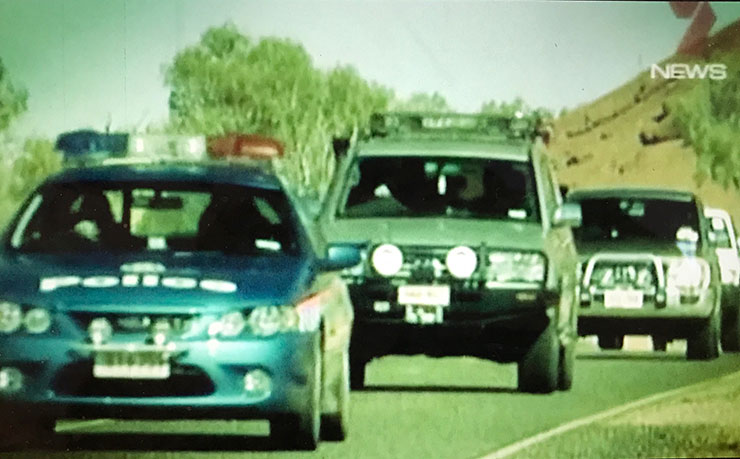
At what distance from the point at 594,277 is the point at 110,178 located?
170 inches

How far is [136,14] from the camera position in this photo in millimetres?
12570

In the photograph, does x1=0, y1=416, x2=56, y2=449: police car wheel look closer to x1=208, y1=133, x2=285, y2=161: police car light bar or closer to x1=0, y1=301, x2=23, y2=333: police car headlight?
x1=0, y1=301, x2=23, y2=333: police car headlight

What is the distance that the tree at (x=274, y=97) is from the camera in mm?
12773

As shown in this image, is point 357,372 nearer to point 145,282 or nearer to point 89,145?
point 89,145

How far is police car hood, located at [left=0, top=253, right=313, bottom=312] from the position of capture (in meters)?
10.2

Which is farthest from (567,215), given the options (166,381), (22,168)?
(166,381)

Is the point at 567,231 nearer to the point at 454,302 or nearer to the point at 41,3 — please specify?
the point at 454,302

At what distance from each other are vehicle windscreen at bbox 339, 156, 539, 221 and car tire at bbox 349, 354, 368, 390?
2.70ft

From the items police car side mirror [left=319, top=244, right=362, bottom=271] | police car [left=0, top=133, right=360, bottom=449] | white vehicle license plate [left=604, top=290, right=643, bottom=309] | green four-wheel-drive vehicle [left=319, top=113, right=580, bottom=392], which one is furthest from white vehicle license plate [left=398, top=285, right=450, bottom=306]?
white vehicle license plate [left=604, top=290, right=643, bottom=309]

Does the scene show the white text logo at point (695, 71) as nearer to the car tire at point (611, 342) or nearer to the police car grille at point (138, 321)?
the car tire at point (611, 342)

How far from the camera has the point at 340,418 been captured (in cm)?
1131

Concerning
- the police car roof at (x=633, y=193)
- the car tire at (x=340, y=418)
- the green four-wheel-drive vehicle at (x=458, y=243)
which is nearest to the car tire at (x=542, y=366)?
the green four-wheel-drive vehicle at (x=458, y=243)

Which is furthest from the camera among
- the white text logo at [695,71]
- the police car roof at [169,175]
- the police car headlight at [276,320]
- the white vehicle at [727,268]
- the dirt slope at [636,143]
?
the white vehicle at [727,268]

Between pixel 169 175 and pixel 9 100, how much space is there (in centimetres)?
157
